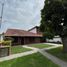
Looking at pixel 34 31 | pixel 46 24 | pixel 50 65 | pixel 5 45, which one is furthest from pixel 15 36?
pixel 50 65

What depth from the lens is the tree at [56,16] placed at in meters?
22.6

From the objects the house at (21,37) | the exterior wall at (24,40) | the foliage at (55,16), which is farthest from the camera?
the exterior wall at (24,40)

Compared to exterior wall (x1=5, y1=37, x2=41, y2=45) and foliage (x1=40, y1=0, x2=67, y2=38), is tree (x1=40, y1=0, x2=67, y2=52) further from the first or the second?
exterior wall (x1=5, y1=37, x2=41, y2=45)

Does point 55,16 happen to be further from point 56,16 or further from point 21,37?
point 21,37

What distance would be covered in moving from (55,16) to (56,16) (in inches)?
5.7

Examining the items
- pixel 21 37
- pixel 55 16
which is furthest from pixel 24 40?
pixel 55 16

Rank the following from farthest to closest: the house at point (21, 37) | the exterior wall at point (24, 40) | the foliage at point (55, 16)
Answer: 1. the exterior wall at point (24, 40)
2. the house at point (21, 37)
3. the foliage at point (55, 16)

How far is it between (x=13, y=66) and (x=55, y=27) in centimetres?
1184

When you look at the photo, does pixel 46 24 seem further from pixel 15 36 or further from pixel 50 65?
pixel 15 36

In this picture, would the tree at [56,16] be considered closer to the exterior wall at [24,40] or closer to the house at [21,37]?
→ the house at [21,37]

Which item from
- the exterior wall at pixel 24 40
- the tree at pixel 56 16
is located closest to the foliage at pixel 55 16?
the tree at pixel 56 16

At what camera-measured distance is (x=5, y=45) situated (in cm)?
2125

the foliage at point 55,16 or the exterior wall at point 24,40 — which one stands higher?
the foliage at point 55,16

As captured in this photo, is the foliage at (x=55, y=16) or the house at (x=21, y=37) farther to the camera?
the house at (x=21, y=37)
